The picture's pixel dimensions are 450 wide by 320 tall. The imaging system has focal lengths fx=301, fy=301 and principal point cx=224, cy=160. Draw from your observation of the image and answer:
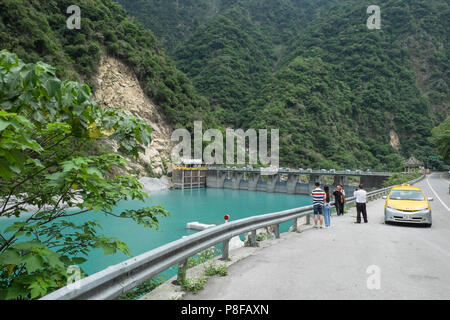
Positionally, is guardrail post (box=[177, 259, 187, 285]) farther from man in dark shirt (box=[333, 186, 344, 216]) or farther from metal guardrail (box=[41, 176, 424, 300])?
man in dark shirt (box=[333, 186, 344, 216])

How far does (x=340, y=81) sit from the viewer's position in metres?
111

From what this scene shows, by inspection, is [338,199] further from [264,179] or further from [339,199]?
[264,179]

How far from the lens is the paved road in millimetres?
3943

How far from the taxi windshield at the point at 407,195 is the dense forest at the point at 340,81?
70.7 meters

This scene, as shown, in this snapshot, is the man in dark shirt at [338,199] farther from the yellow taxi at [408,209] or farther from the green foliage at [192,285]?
the green foliage at [192,285]

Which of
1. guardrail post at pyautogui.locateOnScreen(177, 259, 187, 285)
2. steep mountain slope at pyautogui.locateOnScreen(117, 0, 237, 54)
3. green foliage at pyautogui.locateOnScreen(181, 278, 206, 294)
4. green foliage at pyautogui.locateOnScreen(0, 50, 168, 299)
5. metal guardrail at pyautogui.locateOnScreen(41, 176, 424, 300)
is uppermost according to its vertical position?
steep mountain slope at pyautogui.locateOnScreen(117, 0, 237, 54)

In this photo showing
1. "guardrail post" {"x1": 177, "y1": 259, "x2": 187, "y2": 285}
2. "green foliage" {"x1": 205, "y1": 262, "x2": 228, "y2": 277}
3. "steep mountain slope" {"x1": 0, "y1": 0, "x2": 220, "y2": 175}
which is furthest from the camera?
"steep mountain slope" {"x1": 0, "y1": 0, "x2": 220, "y2": 175}

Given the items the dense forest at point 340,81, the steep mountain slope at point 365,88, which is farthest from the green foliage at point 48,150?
the steep mountain slope at point 365,88

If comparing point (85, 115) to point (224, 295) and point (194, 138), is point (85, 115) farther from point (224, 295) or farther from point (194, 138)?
point (194, 138)

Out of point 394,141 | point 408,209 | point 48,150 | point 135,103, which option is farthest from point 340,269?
point 394,141

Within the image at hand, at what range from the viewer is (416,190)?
11641 millimetres

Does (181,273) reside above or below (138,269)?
below

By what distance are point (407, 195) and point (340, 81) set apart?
Result: 110148 millimetres

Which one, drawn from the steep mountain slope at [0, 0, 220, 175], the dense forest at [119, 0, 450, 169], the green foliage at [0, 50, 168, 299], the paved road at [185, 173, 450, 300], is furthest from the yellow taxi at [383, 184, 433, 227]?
the dense forest at [119, 0, 450, 169]
